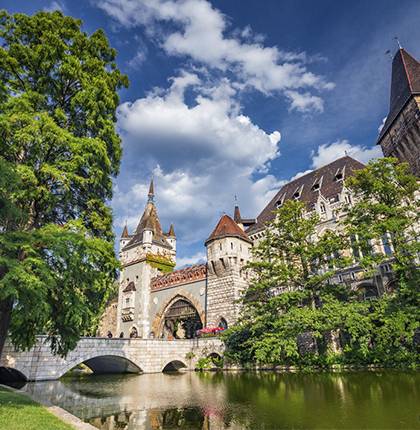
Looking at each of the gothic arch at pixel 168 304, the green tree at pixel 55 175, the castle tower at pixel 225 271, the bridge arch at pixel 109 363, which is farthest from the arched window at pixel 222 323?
the green tree at pixel 55 175

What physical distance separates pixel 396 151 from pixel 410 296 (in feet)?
54.1

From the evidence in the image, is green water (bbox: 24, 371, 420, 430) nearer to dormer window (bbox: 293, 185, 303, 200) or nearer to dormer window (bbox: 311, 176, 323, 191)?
dormer window (bbox: 311, 176, 323, 191)

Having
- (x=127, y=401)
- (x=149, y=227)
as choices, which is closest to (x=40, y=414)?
(x=127, y=401)

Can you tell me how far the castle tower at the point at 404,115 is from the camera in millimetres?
25297

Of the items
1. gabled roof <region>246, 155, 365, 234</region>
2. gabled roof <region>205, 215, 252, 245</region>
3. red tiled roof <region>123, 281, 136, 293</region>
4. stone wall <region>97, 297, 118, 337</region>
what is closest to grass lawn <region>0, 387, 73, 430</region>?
gabled roof <region>246, 155, 365, 234</region>

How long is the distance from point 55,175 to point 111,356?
17519mm

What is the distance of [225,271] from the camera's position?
3002 cm

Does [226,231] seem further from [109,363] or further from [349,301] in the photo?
[109,363]

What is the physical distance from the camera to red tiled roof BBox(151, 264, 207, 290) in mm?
33000

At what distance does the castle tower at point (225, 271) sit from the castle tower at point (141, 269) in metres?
10.6

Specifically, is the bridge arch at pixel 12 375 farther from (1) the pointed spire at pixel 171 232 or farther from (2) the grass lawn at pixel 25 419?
(1) the pointed spire at pixel 171 232

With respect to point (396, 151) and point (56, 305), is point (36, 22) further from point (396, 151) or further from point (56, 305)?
point (396, 151)

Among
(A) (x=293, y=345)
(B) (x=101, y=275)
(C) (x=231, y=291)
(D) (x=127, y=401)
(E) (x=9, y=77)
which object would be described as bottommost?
(D) (x=127, y=401)

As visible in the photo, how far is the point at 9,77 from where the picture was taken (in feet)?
32.7
